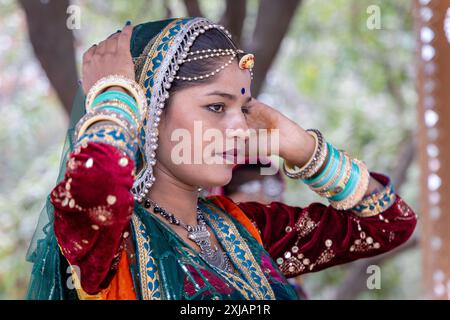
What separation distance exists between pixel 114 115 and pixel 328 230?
1.00m

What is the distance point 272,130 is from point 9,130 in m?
5.62

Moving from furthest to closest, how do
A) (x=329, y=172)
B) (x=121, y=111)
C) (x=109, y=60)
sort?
(x=329, y=172) < (x=109, y=60) < (x=121, y=111)

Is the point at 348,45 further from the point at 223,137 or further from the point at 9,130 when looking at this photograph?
the point at 223,137

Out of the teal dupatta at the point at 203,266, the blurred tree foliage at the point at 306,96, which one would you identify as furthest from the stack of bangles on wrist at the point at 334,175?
the blurred tree foliage at the point at 306,96

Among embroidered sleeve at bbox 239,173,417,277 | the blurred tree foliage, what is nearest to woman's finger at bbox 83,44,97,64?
embroidered sleeve at bbox 239,173,417,277

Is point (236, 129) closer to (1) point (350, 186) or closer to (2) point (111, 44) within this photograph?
(2) point (111, 44)

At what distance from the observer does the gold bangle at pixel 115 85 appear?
6.00ft

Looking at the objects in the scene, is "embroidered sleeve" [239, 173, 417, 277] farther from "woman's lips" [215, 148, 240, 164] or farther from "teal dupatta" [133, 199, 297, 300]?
"woman's lips" [215, 148, 240, 164]

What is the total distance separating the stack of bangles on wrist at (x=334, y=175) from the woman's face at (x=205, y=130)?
0.39m

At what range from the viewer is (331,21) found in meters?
8.21

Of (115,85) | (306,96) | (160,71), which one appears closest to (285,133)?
(160,71)

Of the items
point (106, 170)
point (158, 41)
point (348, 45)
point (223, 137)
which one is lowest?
point (106, 170)

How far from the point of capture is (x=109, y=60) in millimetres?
1906
